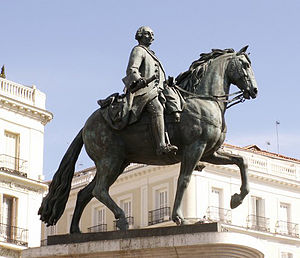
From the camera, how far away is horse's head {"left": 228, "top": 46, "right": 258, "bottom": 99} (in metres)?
15.4

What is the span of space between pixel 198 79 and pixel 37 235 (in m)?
34.6

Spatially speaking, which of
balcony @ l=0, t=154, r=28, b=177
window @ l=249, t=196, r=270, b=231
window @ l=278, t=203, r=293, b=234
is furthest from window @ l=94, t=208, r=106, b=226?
balcony @ l=0, t=154, r=28, b=177

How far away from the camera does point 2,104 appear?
4919 cm

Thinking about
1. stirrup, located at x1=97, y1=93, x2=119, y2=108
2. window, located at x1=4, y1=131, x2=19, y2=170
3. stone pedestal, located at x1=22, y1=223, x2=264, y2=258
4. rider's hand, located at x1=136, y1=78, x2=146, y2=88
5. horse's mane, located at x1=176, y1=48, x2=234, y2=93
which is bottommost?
stone pedestal, located at x1=22, y1=223, x2=264, y2=258

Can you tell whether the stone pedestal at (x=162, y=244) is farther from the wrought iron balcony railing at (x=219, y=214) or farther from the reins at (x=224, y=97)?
the wrought iron balcony railing at (x=219, y=214)

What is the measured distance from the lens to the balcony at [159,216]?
56531 millimetres

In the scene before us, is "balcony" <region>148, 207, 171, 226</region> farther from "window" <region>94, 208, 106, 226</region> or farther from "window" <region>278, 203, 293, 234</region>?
"window" <region>278, 203, 293, 234</region>

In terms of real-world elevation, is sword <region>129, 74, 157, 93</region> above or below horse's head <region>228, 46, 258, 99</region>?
below

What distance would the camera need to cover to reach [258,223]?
58.7 metres

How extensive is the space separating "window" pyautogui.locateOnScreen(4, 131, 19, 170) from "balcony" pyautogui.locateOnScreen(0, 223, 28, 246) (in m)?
2.95

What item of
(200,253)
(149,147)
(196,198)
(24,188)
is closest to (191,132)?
(149,147)

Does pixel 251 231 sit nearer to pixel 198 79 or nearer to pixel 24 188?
pixel 24 188

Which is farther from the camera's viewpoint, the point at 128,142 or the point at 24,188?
the point at 24,188

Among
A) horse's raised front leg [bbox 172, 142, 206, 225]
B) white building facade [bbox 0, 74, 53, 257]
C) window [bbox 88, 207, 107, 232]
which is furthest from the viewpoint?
window [bbox 88, 207, 107, 232]
